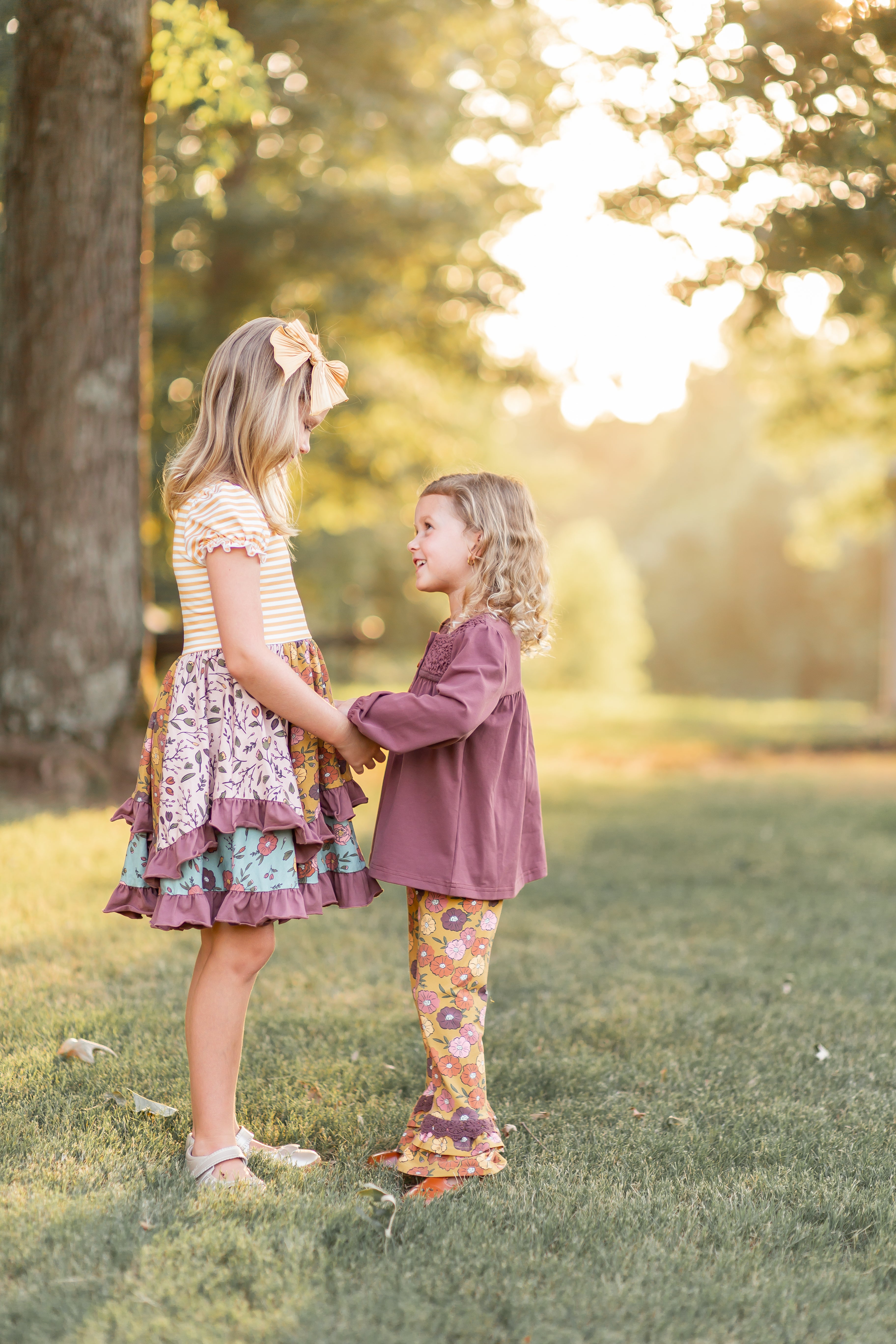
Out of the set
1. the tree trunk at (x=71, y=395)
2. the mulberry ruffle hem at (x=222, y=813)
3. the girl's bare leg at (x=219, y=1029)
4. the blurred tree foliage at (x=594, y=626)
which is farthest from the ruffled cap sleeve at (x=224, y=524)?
the blurred tree foliage at (x=594, y=626)

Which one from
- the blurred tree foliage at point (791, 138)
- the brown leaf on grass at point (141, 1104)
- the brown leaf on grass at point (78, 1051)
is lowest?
the brown leaf on grass at point (141, 1104)

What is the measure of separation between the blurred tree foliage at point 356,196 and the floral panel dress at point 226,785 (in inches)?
277

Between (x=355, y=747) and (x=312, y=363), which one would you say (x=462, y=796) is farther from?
(x=312, y=363)

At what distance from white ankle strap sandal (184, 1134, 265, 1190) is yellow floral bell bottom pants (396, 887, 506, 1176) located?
341 millimetres

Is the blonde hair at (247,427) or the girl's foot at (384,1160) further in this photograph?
the girl's foot at (384,1160)

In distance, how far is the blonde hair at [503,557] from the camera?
2701mm

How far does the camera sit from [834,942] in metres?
4.90

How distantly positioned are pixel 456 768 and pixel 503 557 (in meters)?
0.49

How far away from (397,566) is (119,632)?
1845 centimetres

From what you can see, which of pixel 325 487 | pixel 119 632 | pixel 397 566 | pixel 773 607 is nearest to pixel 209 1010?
pixel 119 632

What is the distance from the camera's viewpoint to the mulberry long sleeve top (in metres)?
2.52

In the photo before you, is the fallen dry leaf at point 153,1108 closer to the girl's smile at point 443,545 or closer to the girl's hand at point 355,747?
the girl's hand at point 355,747

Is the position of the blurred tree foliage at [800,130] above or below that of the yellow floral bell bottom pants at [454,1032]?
above

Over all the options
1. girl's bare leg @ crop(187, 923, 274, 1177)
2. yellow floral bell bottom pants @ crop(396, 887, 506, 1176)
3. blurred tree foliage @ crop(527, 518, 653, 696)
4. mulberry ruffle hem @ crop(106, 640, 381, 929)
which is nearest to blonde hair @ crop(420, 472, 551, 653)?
mulberry ruffle hem @ crop(106, 640, 381, 929)
